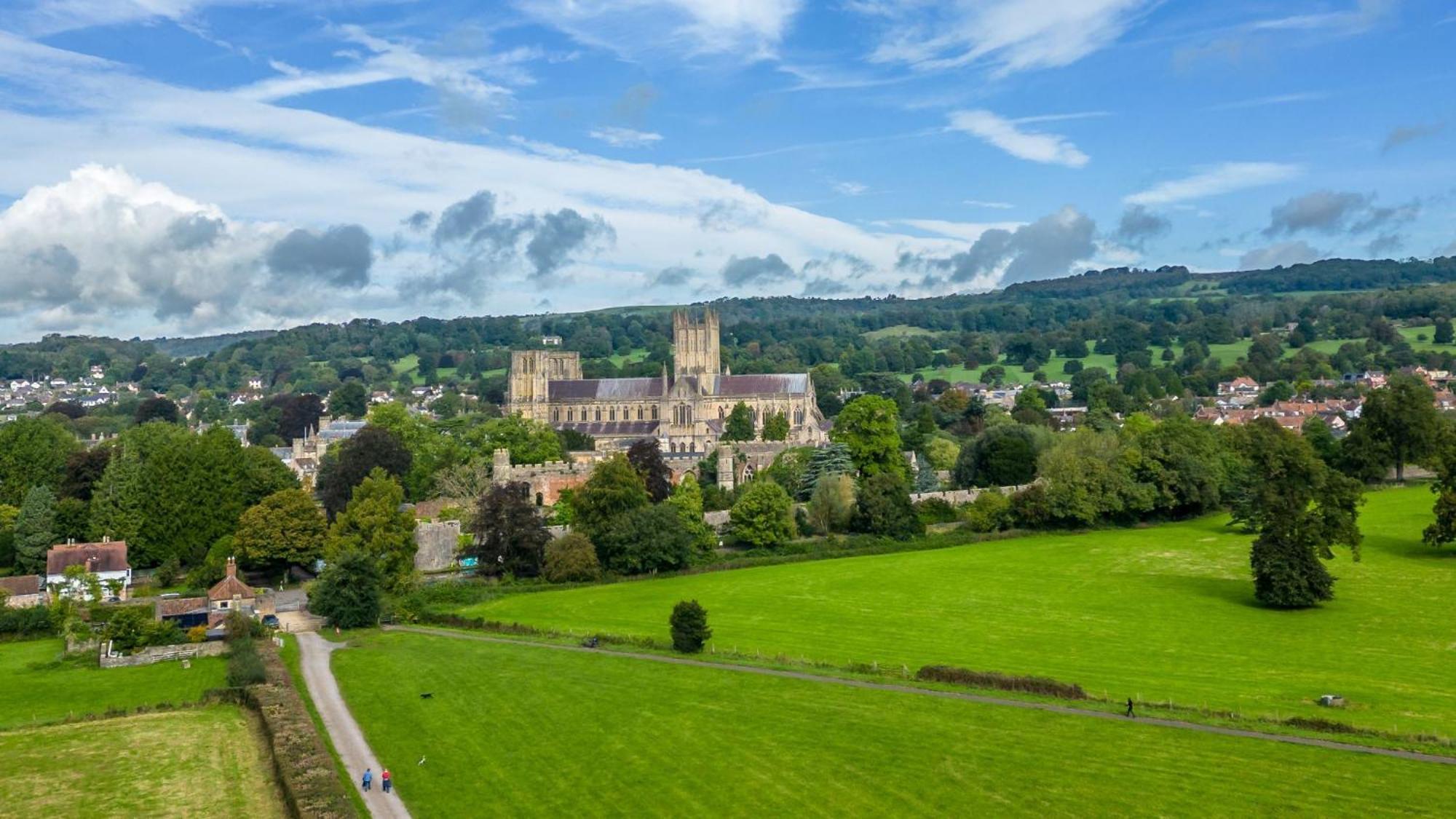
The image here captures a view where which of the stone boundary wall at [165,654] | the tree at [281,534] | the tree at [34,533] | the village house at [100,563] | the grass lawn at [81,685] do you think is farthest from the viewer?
the tree at [34,533]

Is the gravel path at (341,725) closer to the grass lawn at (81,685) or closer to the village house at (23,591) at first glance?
the grass lawn at (81,685)

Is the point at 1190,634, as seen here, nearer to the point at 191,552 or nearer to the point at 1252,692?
the point at 1252,692

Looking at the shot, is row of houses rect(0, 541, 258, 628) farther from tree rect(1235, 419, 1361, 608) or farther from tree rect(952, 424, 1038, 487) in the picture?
tree rect(952, 424, 1038, 487)

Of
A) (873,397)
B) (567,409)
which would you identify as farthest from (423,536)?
(567,409)

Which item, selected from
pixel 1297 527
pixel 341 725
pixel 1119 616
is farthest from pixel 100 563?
pixel 1297 527

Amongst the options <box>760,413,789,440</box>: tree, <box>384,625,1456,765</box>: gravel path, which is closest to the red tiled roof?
<box>384,625,1456,765</box>: gravel path

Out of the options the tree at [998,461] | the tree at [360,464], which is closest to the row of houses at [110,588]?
the tree at [360,464]

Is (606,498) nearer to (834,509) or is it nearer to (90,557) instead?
(834,509)
